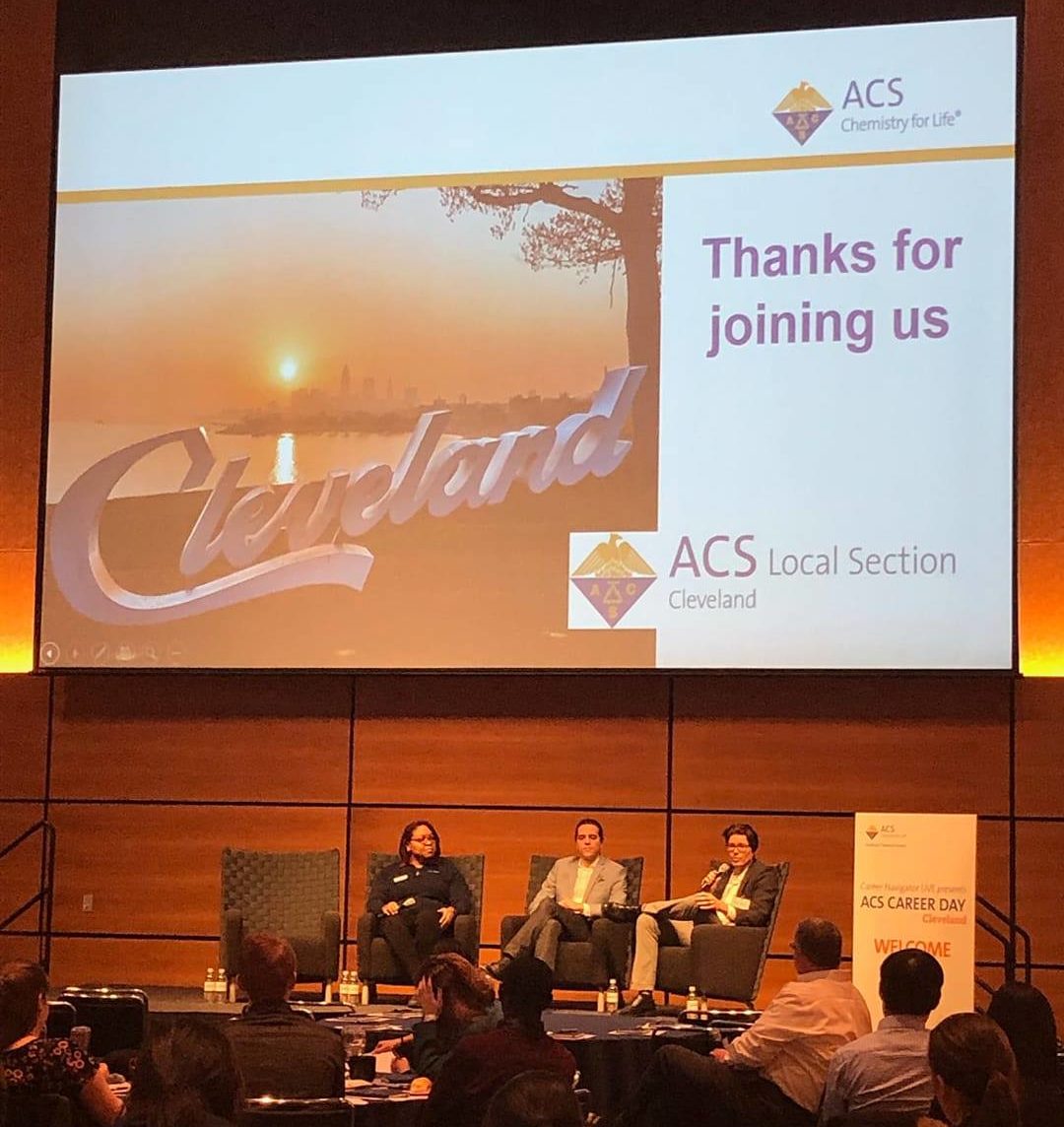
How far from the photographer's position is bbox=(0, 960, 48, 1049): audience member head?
3.91m

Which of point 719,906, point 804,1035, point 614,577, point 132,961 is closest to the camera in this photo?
point 804,1035

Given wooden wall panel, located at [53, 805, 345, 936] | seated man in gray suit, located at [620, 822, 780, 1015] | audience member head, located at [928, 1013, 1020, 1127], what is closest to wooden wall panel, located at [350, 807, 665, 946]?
wooden wall panel, located at [53, 805, 345, 936]

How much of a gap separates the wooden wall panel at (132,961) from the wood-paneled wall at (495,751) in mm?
15

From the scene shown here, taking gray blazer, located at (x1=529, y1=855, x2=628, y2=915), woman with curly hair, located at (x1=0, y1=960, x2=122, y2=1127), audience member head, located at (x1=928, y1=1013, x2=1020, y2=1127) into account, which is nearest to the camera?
audience member head, located at (x1=928, y1=1013, x2=1020, y2=1127)

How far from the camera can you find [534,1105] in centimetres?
263

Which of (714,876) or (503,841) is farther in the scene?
(503,841)

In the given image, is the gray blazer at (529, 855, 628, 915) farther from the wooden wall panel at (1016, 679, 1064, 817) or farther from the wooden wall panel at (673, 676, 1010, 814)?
the wooden wall panel at (1016, 679, 1064, 817)

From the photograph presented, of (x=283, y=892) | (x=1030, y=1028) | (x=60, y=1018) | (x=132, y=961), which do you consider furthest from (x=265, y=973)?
(x=132, y=961)

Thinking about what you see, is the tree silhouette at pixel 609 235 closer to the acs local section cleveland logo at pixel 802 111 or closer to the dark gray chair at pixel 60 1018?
the acs local section cleveland logo at pixel 802 111

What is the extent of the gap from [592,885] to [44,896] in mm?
3047

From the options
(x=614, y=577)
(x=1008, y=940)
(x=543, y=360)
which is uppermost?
(x=543, y=360)

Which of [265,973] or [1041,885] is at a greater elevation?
[265,973]

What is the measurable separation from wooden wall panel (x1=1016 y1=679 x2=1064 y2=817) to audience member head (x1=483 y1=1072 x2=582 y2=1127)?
5.70m

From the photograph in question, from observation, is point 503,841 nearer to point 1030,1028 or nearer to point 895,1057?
point 895,1057
